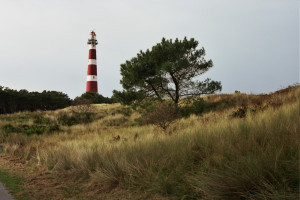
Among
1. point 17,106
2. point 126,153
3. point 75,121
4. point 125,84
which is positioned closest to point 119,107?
point 75,121

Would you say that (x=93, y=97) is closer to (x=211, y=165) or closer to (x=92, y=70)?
(x=92, y=70)

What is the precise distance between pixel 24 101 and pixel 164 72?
39074 mm

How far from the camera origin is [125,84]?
1988 cm

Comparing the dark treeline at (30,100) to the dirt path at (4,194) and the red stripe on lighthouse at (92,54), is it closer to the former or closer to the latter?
the red stripe on lighthouse at (92,54)

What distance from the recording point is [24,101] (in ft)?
159

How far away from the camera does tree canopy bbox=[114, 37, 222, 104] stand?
19188 millimetres

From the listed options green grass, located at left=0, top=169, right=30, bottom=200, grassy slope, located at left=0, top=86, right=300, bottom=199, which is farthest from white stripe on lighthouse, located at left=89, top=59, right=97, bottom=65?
grassy slope, located at left=0, top=86, right=300, bottom=199

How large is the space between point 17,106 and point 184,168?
51.2m

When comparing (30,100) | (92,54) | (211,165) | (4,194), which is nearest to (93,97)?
(92,54)

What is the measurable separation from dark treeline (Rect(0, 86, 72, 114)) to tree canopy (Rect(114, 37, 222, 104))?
35.3 m

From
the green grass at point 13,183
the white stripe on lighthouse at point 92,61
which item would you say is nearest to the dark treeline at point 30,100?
the white stripe on lighthouse at point 92,61

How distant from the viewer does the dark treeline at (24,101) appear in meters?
46.1

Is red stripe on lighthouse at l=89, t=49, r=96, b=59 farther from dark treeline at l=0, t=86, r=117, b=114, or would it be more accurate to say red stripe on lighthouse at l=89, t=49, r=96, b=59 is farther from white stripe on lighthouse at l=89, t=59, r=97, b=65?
dark treeline at l=0, t=86, r=117, b=114

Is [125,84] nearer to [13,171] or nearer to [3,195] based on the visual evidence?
[13,171]
